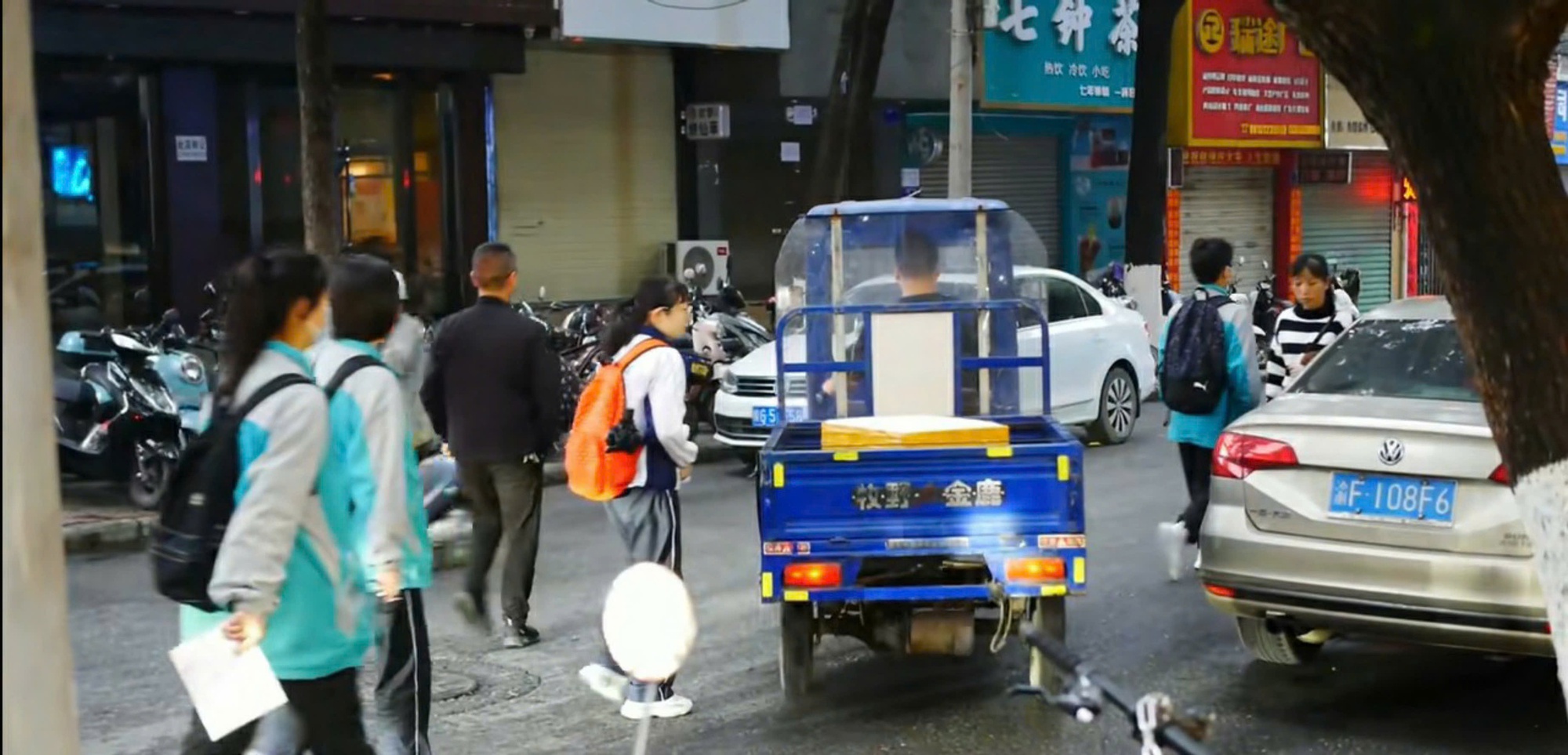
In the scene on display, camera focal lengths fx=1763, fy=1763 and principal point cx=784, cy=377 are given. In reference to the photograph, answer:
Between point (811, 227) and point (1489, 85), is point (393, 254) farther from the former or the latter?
point (1489, 85)

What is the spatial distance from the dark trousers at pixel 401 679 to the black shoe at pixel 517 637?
8.23 feet

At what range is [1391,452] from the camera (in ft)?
20.7

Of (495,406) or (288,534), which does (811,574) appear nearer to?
(495,406)

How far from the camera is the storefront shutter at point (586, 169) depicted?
18.7m

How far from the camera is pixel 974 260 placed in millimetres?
8703

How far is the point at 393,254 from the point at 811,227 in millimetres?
9900

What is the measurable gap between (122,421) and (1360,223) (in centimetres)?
2321

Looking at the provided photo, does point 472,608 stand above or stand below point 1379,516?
below

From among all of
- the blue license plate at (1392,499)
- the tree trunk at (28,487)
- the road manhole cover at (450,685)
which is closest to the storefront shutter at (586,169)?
the road manhole cover at (450,685)

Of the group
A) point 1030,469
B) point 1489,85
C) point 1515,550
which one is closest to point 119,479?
point 1030,469

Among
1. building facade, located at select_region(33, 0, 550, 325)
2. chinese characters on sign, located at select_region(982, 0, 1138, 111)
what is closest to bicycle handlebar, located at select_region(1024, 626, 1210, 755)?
building facade, located at select_region(33, 0, 550, 325)

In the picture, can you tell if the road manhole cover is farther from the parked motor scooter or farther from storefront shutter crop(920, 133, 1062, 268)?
storefront shutter crop(920, 133, 1062, 268)

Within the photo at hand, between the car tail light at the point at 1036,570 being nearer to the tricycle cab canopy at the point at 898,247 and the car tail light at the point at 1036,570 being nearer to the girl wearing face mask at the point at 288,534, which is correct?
the tricycle cab canopy at the point at 898,247

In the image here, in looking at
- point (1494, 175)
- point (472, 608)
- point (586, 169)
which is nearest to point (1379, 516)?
point (1494, 175)
